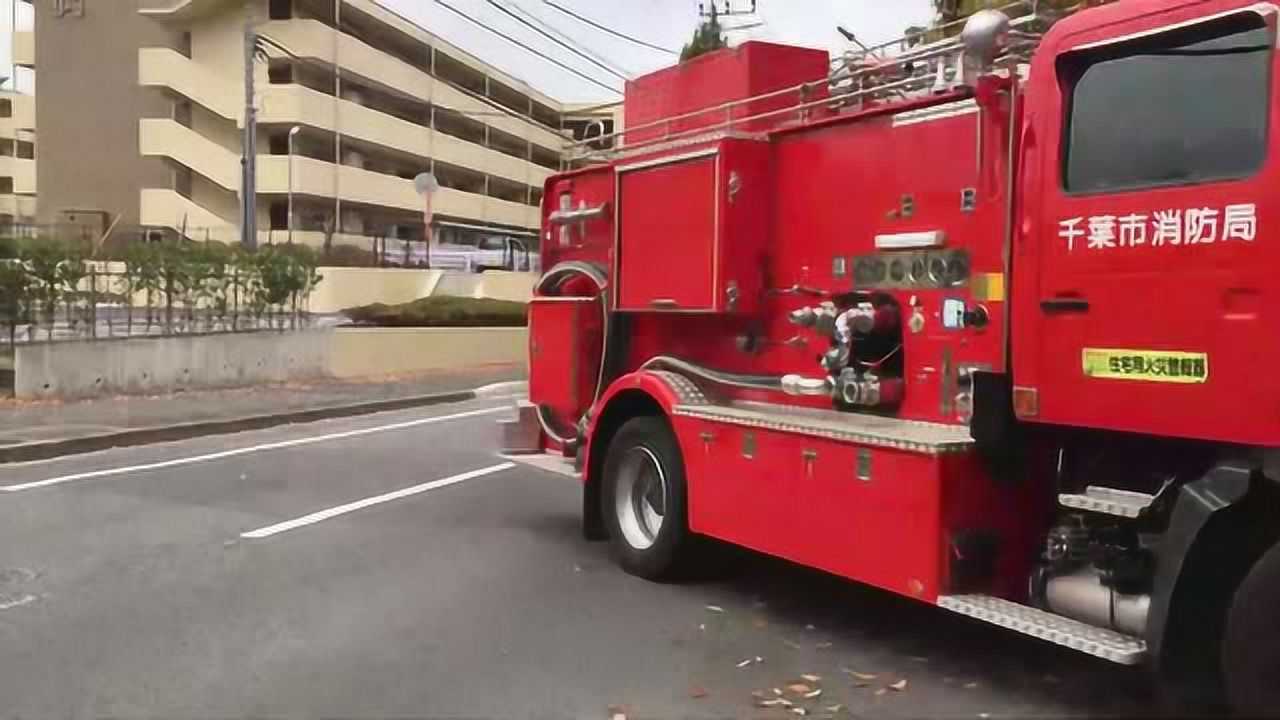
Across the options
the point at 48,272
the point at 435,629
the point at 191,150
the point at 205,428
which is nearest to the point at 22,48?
the point at 191,150

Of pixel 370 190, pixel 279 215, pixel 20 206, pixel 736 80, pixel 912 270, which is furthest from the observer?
pixel 20 206

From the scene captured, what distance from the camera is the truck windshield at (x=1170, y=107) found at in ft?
14.2

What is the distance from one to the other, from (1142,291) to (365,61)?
1870 inches

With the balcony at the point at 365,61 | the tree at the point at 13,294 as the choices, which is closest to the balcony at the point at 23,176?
the balcony at the point at 365,61

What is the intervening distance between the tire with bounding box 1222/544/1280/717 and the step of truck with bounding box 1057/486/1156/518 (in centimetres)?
49

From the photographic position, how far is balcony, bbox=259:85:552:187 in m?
43.7

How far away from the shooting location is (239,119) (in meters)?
43.3

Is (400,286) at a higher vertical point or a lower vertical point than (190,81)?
lower

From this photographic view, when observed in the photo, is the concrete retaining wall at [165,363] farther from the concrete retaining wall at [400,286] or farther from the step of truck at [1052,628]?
the step of truck at [1052,628]

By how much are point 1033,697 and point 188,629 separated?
4352 millimetres

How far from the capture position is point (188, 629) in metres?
6.51

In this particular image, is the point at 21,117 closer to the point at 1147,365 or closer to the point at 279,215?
the point at 279,215

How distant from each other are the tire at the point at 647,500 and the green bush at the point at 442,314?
1921 cm

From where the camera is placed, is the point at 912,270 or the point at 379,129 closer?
the point at 912,270
